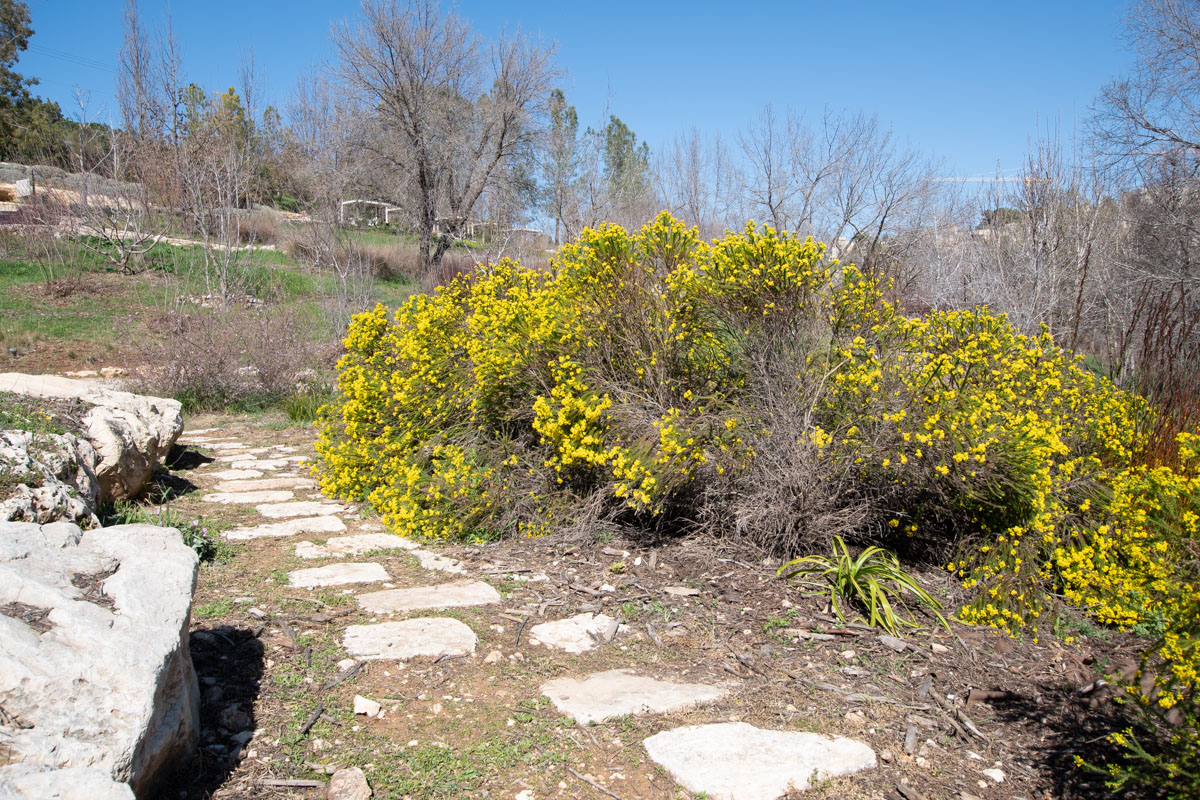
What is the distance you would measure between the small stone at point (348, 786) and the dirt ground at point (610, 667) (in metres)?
0.03

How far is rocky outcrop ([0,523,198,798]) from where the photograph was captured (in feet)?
5.16

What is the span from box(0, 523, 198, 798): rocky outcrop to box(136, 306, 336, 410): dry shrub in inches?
238

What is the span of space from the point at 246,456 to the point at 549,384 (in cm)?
320

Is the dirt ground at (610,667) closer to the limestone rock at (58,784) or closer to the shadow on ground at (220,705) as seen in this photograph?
the shadow on ground at (220,705)

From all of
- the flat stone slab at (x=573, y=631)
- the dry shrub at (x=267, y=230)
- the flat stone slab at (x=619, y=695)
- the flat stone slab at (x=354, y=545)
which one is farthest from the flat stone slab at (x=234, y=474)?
the dry shrub at (x=267, y=230)

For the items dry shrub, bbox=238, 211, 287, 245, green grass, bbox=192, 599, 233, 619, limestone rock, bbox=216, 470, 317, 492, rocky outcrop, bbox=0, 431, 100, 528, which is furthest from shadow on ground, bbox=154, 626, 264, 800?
dry shrub, bbox=238, 211, 287, 245

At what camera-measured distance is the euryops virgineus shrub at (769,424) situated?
3.36 m

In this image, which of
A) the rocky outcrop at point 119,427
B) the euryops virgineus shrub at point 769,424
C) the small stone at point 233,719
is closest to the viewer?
the small stone at point 233,719

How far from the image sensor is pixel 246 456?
6.03 metres

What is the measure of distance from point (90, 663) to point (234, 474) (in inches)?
156

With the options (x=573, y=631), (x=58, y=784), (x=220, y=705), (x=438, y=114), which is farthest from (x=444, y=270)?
(x=58, y=784)

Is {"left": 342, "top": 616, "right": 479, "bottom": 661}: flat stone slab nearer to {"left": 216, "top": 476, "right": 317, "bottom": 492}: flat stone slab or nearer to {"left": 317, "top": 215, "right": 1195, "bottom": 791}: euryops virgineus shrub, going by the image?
{"left": 317, "top": 215, "right": 1195, "bottom": 791}: euryops virgineus shrub

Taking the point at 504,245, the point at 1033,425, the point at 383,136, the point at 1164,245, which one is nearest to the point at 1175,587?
the point at 1033,425

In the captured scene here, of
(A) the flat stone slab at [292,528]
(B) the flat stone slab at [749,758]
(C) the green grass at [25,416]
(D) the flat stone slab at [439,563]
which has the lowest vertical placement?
(B) the flat stone slab at [749,758]
